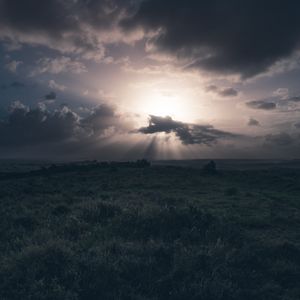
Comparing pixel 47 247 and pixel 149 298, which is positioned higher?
pixel 47 247

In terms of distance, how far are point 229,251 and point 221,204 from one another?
1159 cm

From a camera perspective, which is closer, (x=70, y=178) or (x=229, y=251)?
(x=229, y=251)

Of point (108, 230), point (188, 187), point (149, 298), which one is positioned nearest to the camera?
point (149, 298)

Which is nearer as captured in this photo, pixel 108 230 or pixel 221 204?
pixel 108 230

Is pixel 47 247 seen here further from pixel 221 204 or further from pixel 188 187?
pixel 188 187

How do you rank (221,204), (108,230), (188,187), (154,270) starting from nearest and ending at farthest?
1. (154,270)
2. (108,230)
3. (221,204)
4. (188,187)

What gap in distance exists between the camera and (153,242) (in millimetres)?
11938

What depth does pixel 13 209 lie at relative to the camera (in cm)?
1898

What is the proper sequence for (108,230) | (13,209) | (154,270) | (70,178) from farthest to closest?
(70,178), (13,209), (108,230), (154,270)

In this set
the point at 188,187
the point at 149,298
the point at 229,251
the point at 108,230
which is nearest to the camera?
the point at 149,298

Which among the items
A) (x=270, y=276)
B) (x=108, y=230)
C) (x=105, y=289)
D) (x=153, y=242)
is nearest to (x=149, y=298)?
(x=105, y=289)

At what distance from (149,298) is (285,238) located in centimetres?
795

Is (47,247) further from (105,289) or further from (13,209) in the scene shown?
(13,209)

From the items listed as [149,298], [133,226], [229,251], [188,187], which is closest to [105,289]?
[149,298]
